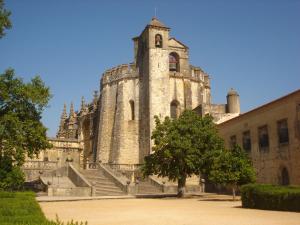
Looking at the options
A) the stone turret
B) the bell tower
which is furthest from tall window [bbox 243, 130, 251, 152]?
Result: the stone turret

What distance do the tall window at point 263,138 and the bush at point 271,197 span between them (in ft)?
36.3

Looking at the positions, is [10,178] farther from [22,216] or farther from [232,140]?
[232,140]

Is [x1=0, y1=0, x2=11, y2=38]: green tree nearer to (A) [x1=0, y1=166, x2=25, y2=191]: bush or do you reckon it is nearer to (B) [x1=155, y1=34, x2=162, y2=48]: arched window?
(A) [x1=0, y1=166, x2=25, y2=191]: bush

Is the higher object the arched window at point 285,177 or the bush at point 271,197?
the arched window at point 285,177

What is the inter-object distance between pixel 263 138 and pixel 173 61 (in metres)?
20.7

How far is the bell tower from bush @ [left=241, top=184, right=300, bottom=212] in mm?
24042

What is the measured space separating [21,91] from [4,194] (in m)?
10.7

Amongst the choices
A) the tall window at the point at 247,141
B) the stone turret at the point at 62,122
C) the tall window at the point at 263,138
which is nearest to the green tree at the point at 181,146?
the tall window at the point at 263,138

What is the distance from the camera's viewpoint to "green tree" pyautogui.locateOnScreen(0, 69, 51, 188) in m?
24.3

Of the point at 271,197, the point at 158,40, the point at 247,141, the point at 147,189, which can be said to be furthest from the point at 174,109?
the point at 271,197

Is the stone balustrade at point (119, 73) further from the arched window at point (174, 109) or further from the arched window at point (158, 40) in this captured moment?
the arched window at point (174, 109)

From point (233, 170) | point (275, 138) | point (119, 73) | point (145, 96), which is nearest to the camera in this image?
point (233, 170)

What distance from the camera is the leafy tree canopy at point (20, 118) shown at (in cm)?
2442

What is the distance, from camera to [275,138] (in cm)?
2673
